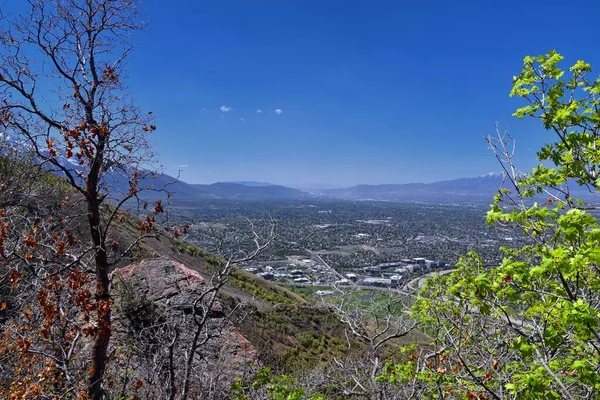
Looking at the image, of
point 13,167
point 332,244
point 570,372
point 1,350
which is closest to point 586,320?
point 570,372

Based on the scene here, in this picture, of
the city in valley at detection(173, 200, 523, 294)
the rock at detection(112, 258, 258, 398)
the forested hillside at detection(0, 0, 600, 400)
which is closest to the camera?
the forested hillside at detection(0, 0, 600, 400)

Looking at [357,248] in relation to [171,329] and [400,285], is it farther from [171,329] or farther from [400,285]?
[171,329]

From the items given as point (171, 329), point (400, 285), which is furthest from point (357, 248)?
point (171, 329)

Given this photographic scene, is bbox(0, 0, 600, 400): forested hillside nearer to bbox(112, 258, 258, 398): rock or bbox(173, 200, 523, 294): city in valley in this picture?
bbox(112, 258, 258, 398): rock

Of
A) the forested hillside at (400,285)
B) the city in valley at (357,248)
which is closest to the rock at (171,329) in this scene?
the forested hillside at (400,285)

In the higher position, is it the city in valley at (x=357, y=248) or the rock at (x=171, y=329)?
the rock at (x=171, y=329)

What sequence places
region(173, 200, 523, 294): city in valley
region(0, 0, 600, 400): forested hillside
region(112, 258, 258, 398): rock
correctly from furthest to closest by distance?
region(173, 200, 523, 294): city in valley
region(112, 258, 258, 398): rock
region(0, 0, 600, 400): forested hillside

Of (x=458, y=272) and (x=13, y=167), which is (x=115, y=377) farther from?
(x=13, y=167)

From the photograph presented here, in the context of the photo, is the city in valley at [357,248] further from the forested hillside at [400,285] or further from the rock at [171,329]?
the forested hillside at [400,285]

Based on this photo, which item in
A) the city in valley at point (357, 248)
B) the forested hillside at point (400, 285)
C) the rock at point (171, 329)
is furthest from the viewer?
the city in valley at point (357, 248)

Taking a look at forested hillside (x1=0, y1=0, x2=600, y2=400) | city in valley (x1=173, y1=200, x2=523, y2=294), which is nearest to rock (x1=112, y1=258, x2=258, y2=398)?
forested hillside (x1=0, y1=0, x2=600, y2=400)

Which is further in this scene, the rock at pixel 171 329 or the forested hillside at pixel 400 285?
the rock at pixel 171 329
